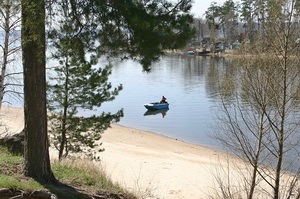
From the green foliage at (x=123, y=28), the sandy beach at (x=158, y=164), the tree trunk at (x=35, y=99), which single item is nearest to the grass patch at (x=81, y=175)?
the tree trunk at (x=35, y=99)

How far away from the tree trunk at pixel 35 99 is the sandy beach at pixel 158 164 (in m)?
2.54

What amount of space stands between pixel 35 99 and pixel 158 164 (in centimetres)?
1070

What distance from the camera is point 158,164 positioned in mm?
16984

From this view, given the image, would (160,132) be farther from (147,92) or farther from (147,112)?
(147,92)

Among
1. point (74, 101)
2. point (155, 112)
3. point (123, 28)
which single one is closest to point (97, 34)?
point (123, 28)

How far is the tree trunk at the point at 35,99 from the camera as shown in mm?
6410

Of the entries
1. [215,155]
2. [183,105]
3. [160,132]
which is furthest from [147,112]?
[215,155]

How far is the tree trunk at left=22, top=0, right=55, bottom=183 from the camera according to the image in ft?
21.0

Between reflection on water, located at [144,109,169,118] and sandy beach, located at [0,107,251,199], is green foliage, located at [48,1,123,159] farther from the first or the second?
reflection on water, located at [144,109,169,118]

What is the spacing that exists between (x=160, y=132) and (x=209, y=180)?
12956mm

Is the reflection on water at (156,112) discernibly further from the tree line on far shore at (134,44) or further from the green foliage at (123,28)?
the green foliage at (123,28)

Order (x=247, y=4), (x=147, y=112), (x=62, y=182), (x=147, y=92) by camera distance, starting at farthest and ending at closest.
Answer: (x=247, y=4)
(x=147, y=92)
(x=147, y=112)
(x=62, y=182)

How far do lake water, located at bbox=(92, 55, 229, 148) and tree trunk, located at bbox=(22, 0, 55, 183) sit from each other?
35.8ft

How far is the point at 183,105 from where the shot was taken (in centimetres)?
3509
